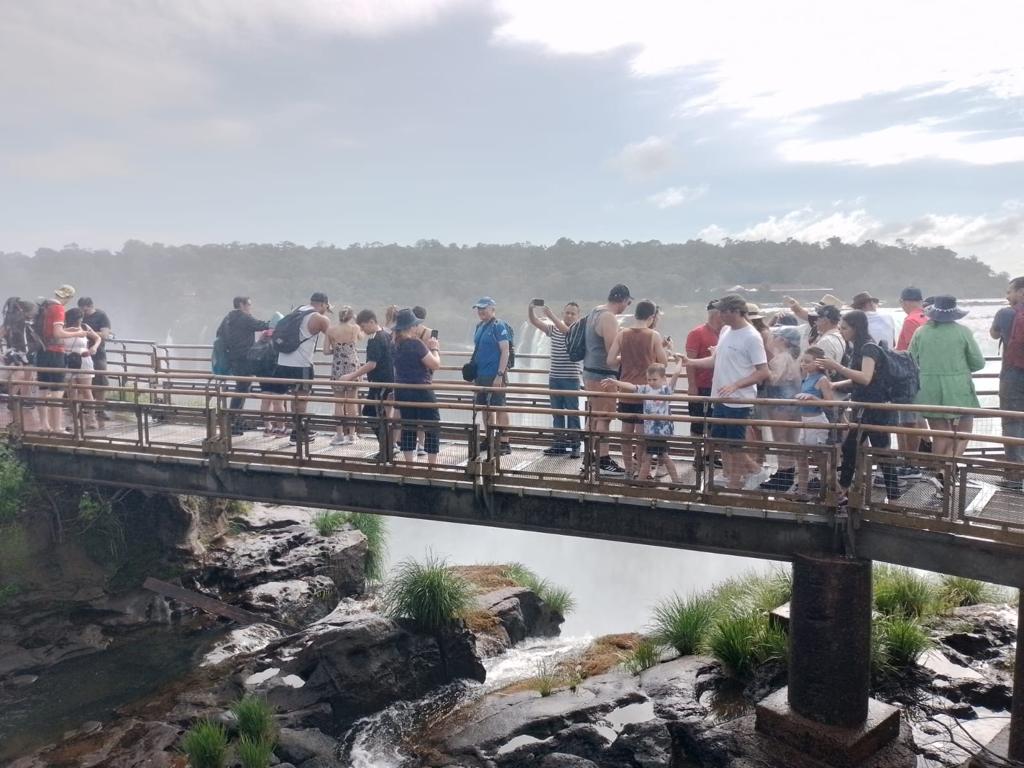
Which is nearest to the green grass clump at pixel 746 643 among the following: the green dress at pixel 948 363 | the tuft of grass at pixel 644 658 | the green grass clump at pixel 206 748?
the tuft of grass at pixel 644 658

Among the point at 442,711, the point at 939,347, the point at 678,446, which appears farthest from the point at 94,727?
the point at 939,347

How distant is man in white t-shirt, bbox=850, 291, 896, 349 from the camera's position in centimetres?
931

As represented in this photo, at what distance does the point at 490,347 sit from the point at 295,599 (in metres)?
6.22

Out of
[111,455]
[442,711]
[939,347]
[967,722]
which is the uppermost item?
[939,347]

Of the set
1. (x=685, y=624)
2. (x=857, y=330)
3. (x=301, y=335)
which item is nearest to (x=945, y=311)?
(x=857, y=330)

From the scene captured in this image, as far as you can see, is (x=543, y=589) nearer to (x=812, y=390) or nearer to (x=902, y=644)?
(x=902, y=644)

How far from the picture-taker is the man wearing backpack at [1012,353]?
9055 mm

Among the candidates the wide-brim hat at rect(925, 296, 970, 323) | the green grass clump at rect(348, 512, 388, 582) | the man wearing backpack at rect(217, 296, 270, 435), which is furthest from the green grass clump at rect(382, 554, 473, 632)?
the wide-brim hat at rect(925, 296, 970, 323)

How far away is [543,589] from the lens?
1569 cm

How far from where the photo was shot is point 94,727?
10.8 m

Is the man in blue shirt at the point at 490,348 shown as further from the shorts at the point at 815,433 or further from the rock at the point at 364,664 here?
the shorts at the point at 815,433

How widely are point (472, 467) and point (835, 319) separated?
13.8 feet

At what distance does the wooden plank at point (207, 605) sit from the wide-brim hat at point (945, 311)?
410 inches

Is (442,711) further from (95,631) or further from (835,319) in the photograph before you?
(835,319)
